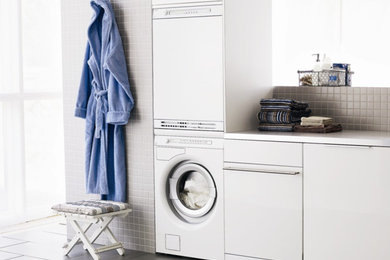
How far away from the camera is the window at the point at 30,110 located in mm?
5328

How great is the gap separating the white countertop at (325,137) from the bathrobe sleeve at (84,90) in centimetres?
107

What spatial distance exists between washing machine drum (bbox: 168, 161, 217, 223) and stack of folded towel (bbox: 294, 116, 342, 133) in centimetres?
66

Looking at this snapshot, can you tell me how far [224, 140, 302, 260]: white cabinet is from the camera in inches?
153

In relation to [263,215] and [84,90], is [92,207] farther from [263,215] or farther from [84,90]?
[263,215]

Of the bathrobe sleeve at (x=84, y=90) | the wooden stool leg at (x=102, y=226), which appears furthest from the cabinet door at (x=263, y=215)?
the bathrobe sleeve at (x=84, y=90)

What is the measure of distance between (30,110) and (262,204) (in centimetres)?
242

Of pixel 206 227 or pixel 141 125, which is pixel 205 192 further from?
pixel 141 125

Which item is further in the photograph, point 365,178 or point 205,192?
point 205,192

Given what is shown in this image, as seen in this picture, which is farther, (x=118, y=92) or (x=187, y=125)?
(x=118, y=92)

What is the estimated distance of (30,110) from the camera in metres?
5.54

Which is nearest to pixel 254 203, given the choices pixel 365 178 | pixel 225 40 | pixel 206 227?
pixel 206 227

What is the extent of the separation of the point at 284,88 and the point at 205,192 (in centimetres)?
92

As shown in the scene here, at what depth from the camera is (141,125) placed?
4.44 metres

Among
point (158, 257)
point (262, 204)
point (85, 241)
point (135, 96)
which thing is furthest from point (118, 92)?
point (262, 204)
